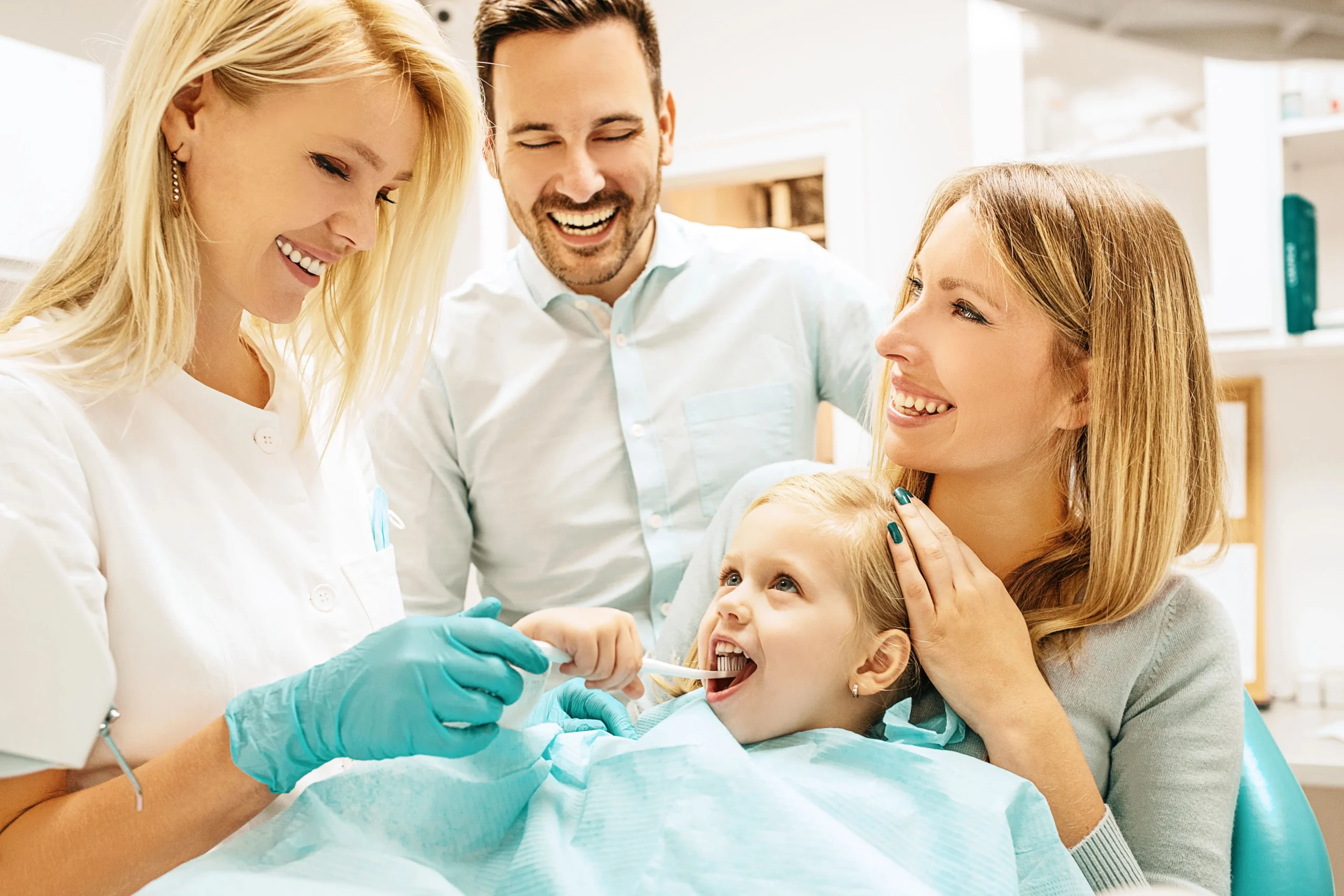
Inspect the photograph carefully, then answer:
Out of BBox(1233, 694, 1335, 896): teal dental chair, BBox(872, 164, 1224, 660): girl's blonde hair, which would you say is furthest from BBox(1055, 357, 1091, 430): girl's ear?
BBox(1233, 694, 1335, 896): teal dental chair

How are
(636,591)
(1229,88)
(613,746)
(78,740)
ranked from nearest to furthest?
(78,740) < (613,746) < (636,591) < (1229,88)

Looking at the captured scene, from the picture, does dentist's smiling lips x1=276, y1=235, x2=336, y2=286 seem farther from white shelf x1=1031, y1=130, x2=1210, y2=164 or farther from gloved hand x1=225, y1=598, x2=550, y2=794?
white shelf x1=1031, y1=130, x2=1210, y2=164

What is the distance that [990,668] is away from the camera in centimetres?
121

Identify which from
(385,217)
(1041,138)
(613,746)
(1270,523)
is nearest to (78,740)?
(613,746)

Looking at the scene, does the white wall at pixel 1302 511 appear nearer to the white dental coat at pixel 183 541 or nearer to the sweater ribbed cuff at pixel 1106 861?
the sweater ribbed cuff at pixel 1106 861

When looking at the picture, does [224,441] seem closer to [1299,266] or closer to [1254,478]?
[1299,266]

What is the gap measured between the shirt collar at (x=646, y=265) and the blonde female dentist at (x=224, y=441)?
0.68 meters

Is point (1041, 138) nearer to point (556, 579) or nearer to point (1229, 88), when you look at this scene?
point (1229, 88)

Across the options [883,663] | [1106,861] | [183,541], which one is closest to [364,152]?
[183,541]

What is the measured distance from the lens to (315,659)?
4.03 ft

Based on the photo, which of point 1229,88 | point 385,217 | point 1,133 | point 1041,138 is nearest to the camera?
point 385,217

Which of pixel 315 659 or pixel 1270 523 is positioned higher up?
pixel 315 659

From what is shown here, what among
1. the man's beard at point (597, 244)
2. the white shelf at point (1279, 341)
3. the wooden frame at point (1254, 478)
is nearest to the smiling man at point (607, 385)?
the man's beard at point (597, 244)

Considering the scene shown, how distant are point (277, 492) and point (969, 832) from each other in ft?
2.87
